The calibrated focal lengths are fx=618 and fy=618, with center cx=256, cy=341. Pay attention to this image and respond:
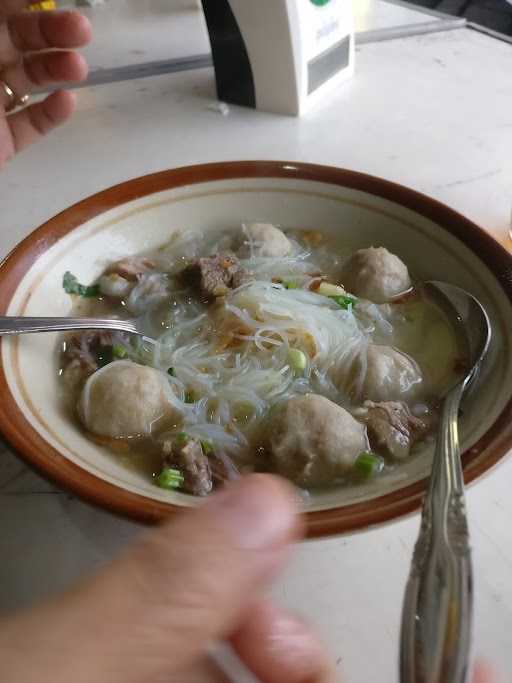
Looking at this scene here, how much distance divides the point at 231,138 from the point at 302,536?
65.2 inches

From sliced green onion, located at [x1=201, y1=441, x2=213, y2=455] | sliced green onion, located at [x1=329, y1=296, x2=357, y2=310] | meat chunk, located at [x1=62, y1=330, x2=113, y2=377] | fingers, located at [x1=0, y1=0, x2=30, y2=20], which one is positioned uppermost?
fingers, located at [x1=0, y1=0, x2=30, y2=20]

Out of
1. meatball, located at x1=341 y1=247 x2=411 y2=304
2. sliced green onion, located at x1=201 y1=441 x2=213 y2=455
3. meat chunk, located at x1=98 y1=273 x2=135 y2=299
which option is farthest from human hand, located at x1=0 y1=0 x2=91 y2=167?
sliced green onion, located at x1=201 y1=441 x2=213 y2=455

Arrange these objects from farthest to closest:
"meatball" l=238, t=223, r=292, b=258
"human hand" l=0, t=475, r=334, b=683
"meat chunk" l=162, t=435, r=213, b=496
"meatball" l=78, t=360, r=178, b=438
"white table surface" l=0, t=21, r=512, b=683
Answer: "meatball" l=238, t=223, r=292, b=258
"meatball" l=78, t=360, r=178, b=438
"meat chunk" l=162, t=435, r=213, b=496
"white table surface" l=0, t=21, r=512, b=683
"human hand" l=0, t=475, r=334, b=683

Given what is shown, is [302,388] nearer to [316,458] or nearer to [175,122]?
[316,458]

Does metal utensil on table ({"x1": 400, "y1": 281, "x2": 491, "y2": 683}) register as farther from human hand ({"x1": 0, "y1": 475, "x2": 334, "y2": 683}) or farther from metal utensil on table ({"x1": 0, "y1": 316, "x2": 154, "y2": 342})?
metal utensil on table ({"x1": 0, "y1": 316, "x2": 154, "y2": 342})

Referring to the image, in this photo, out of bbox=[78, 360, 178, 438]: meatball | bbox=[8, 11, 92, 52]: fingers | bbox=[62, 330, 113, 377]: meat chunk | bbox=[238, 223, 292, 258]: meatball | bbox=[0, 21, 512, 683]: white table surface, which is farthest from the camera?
bbox=[8, 11, 92, 52]: fingers

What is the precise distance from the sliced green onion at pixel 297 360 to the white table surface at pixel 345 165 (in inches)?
16.5

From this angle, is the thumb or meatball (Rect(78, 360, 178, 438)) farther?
meatball (Rect(78, 360, 178, 438))

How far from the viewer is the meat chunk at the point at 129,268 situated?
1.48m

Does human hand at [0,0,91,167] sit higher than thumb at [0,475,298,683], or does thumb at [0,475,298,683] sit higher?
human hand at [0,0,91,167]

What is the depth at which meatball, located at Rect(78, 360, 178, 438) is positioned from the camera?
1.14 metres

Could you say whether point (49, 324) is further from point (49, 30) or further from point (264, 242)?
point (49, 30)

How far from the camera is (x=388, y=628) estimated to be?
91cm

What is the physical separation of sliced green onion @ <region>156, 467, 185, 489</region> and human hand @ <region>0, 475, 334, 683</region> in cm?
38
